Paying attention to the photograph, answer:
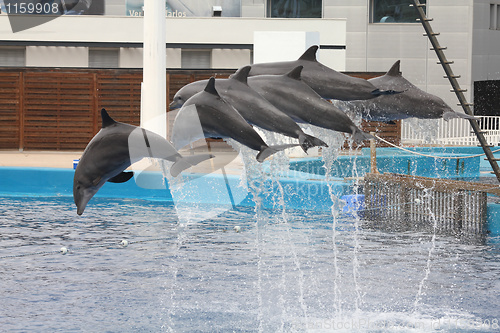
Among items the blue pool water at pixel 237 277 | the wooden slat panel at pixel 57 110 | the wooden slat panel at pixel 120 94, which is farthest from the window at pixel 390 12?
the blue pool water at pixel 237 277

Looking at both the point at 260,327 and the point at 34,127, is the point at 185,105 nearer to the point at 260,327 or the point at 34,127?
the point at 260,327

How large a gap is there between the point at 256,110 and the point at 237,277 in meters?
6.03

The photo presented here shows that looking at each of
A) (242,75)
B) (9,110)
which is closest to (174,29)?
(9,110)

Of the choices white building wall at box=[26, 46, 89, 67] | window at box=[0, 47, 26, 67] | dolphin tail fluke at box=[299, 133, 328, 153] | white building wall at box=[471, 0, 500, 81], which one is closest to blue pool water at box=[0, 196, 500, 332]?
dolphin tail fluke at box=[299, 133, 328, 153]

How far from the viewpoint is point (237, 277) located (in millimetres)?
8617

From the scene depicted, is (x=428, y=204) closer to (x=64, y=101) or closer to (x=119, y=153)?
(x=119, y=153)

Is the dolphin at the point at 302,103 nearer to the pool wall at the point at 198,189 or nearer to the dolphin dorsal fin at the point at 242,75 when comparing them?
the dolphin dorsal fin at the point at 242,75

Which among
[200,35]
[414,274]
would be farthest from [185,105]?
[200,35]

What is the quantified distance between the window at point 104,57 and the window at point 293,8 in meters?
6.89

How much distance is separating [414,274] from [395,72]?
20.0 feet

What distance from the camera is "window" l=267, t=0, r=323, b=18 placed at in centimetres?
3089

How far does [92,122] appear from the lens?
70.5 ft

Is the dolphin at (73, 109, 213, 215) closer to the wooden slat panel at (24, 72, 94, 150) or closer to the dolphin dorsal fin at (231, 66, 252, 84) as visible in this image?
the dolphin dorsal fin at (231, 66, 252, 84)

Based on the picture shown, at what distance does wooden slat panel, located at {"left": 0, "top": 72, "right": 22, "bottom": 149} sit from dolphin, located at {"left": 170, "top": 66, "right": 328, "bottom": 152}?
19474 millimetres
